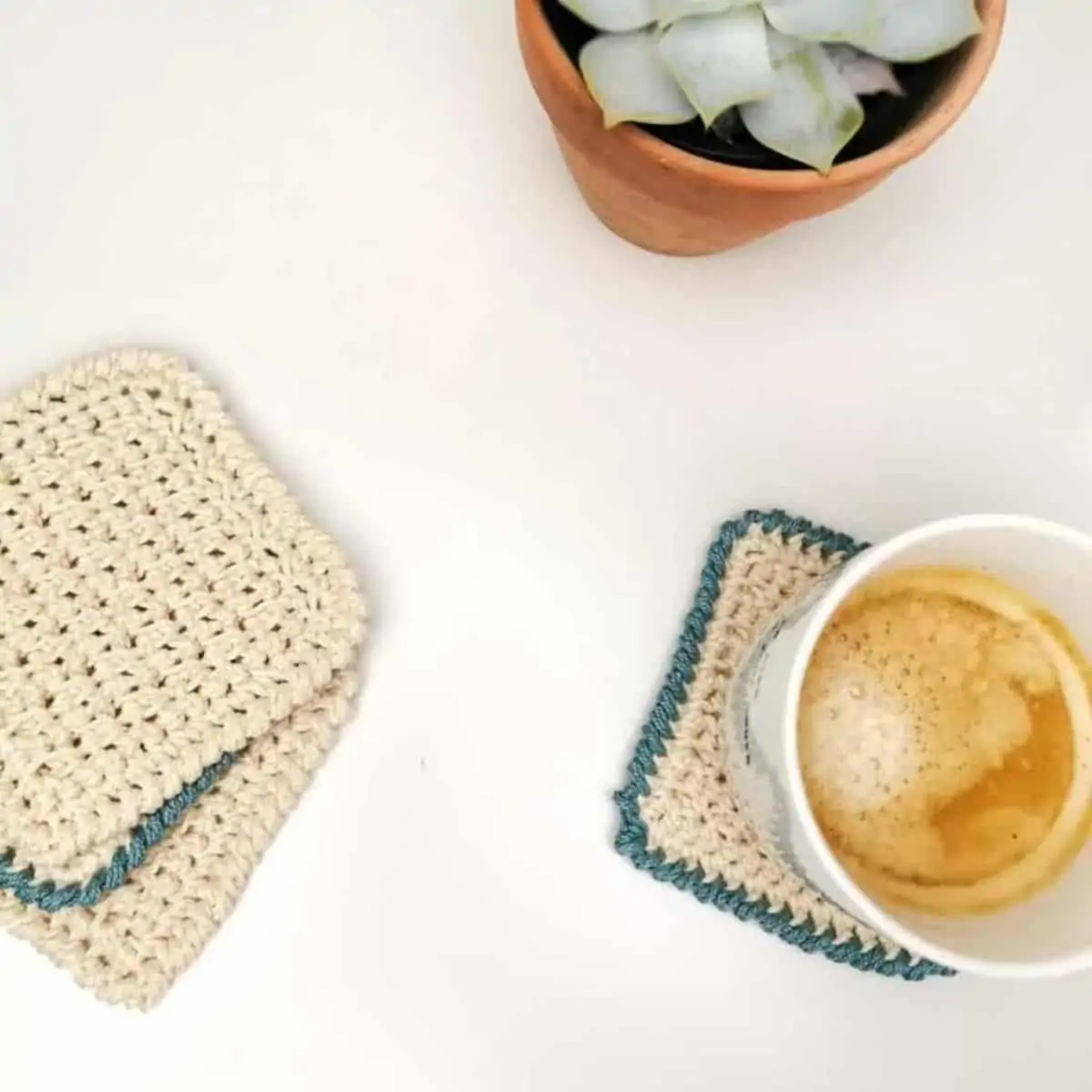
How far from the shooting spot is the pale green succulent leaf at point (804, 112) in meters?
0.44

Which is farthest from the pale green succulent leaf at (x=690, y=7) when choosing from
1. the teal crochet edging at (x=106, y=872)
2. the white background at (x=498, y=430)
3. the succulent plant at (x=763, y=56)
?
the teal crochet edging at (x=106, y=872)

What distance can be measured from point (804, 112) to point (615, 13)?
6 cm

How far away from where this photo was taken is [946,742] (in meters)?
0.48

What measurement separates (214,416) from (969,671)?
27 centimetres

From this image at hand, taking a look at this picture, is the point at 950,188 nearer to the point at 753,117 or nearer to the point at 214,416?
the point at 753,117

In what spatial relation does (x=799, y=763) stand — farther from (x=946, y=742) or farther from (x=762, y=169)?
(x=762, y=169)

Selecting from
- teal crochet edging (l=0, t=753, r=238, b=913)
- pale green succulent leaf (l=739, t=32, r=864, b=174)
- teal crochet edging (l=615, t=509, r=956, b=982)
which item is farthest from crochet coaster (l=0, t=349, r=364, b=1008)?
pale green succulent leaf (l=739, t=32, r=864, b=174)

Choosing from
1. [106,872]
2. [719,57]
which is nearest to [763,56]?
[719,57]

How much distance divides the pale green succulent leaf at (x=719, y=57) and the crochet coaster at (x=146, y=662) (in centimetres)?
20

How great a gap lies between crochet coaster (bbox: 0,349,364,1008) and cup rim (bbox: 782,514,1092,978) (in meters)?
0.16

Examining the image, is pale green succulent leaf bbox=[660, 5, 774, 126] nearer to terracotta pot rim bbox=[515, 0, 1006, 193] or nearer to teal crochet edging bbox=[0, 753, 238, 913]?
terracotta pot rim bbox=[515, 0, 1006, 193]

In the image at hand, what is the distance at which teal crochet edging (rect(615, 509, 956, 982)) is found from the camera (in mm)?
520

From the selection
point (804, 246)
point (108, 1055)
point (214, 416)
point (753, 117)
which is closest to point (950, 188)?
point (804, 246)

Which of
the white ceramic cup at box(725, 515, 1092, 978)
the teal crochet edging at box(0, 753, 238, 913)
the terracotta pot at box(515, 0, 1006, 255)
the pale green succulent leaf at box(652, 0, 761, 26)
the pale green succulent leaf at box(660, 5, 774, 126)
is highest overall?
the pale green succulent leaf at box(652, 0, 761, 26)
